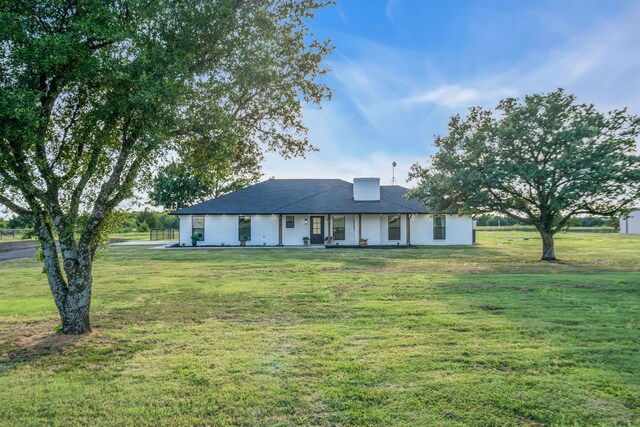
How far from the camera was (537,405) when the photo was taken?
11.1 feet

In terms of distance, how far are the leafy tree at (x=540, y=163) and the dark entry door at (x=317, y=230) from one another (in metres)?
11.1

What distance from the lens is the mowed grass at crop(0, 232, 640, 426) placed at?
3352 mm

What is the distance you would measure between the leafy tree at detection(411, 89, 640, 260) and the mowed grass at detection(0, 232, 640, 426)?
7.61 m

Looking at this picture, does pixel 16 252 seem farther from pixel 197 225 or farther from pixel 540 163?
pixel 540 163

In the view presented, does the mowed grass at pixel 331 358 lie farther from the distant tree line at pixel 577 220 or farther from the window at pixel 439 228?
the window at pixel 439 228

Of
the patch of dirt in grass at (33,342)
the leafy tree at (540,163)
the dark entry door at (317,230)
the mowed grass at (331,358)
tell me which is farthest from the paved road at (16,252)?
the leafy tree at (540,163)

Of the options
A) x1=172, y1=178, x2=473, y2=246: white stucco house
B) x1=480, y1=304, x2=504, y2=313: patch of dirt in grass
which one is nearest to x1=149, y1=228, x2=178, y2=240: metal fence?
x1=172, y1=178, x2=473, y2=246: white stucco house

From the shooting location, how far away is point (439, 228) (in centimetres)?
2767

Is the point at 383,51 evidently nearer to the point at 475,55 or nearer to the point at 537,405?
the point at 475,55

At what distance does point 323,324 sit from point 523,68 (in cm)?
1592

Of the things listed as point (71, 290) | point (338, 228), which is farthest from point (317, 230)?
point (71, 290)

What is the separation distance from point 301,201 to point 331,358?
23.8m

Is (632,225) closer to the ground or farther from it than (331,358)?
farther from it

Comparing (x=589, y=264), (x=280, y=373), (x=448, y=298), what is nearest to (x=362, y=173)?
(x=589, y=264)
